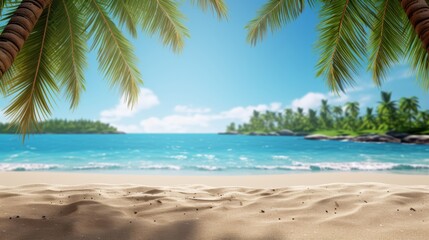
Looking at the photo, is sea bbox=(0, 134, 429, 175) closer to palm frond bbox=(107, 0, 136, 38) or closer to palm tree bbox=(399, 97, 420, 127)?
palm frond bbox=(107, 0, 136, 38)

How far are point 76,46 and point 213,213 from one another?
3.89 meters

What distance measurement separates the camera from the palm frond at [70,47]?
16.6ft

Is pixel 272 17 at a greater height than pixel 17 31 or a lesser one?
greater

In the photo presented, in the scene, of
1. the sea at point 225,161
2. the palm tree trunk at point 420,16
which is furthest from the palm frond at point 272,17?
the sea at point 225,161

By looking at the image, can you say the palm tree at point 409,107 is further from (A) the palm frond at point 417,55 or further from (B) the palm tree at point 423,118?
(A) the palm frond at point 417,55

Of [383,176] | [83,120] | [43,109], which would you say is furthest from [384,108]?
[83,120]

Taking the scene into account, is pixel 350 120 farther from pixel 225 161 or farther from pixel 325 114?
pixel 225 161

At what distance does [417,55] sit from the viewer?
15.0 feet

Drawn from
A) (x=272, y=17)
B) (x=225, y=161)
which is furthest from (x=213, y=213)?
(x=225, y=161)

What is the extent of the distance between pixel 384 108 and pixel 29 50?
49.8 meters

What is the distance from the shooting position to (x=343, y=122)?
61031mm

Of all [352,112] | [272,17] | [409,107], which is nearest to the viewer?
[272,17]

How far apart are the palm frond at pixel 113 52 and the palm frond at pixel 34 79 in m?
0.73

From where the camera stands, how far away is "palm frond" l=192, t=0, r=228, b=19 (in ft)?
16.5
